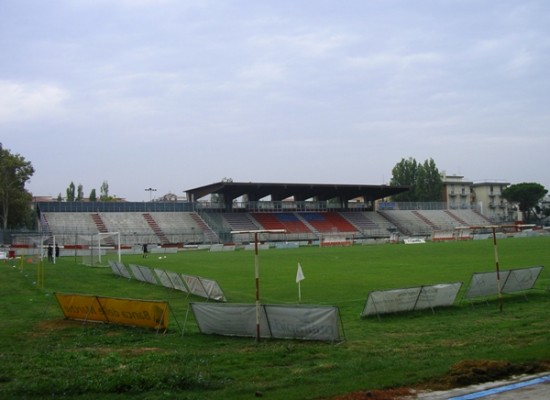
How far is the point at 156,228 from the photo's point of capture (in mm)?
91875

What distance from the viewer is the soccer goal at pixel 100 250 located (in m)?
49.1

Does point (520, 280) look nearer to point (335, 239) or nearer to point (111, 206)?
point (335, 239)

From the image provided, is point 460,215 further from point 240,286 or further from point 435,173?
point 240,286

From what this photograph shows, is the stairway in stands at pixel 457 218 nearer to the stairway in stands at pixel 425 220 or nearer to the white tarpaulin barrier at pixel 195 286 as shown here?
the stairway in stands at pixel 425 220

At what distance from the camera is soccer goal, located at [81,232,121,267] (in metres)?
49.1

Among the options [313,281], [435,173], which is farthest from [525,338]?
[435,173]

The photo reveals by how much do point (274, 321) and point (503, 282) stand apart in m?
11.3

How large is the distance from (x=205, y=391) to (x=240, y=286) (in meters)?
20.6

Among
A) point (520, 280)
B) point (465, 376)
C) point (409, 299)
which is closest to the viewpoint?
point (465, 376)

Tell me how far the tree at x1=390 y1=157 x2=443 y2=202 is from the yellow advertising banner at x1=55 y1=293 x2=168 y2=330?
428ft

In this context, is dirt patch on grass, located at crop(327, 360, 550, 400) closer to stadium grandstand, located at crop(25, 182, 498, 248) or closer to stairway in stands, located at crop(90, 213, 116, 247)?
stadium grandstand, located at crop(25, 182, 498, 248)

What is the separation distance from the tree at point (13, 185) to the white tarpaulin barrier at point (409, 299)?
78.0m

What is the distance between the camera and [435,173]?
474 ft

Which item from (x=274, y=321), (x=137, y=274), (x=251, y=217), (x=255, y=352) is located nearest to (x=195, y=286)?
(x=137, y=274)
